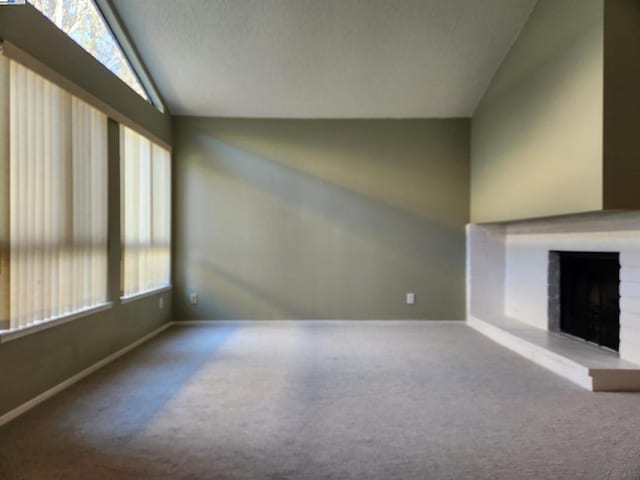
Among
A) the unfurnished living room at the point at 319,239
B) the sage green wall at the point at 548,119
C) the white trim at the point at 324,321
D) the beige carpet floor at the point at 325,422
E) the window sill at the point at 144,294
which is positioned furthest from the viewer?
the white trim at the point at 324,321

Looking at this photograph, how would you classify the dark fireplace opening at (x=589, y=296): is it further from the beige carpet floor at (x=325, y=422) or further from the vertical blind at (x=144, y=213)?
the vertical blind at (x=144, y=213)

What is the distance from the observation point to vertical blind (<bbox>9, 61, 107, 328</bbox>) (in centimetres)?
231

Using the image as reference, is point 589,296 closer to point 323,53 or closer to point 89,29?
point 323,53

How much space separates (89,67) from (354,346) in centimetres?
335

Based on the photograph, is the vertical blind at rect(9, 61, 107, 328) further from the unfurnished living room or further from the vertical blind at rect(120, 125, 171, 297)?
the vertical blind at rect(120, 125, 171, 297)

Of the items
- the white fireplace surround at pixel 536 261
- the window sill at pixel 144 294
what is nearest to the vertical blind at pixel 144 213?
the window sill at pixel 144 294

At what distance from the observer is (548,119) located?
303 cm

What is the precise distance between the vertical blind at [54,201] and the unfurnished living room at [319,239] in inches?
0.8

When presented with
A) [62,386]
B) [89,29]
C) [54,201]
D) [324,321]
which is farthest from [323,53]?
[62,386]

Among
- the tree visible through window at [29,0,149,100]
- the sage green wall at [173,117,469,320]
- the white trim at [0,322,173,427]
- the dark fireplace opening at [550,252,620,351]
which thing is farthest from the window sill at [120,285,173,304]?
the dark fireplace opening at [550,252,620,351]

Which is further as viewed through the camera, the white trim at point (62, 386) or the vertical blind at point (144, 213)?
the vertical blind at point (144, 213)

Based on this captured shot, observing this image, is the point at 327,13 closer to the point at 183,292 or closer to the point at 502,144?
the point at 502,144

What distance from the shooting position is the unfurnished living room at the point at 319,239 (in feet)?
6.95

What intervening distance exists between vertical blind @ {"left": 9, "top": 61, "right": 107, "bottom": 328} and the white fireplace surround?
389cm
